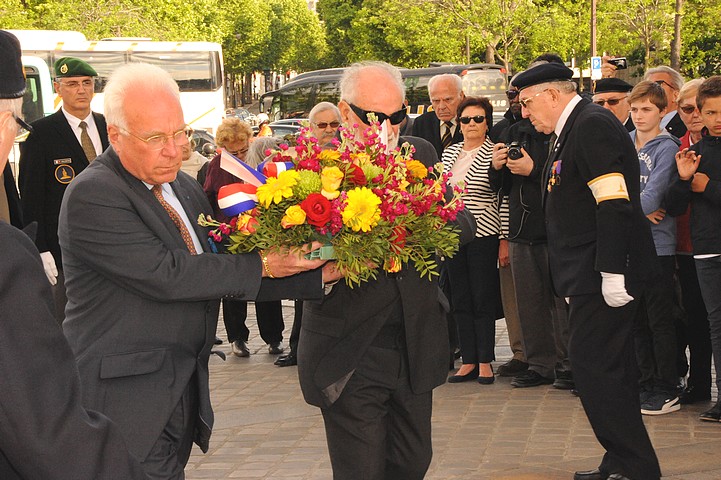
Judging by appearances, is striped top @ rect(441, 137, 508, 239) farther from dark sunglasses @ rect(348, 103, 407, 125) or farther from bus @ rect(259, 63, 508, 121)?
bus @ rect(259, 63, 508, 121)

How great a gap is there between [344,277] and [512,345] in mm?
4879

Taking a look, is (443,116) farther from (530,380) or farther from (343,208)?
(343,208)

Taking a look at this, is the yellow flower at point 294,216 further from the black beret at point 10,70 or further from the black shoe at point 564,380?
the black shoe at point 564,380

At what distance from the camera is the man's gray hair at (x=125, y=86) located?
360 centimetres

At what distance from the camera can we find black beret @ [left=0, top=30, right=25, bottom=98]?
2.24m

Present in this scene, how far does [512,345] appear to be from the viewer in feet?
28.3

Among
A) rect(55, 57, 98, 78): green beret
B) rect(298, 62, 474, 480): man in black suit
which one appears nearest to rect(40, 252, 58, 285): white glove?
rect(55, 57, 98, 78): green beret

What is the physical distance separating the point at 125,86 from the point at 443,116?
5725 millimetres

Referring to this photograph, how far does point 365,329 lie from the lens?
14.0 feet

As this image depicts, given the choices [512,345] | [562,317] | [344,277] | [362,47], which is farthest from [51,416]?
[362,47]

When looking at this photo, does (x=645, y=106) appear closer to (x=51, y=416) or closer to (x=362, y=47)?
(x=51, y=416)

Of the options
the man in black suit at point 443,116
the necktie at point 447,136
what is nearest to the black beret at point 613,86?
the man in black suit at point 443,116

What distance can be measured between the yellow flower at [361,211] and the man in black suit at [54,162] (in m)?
3.82

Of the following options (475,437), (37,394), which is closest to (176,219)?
(37,394)
